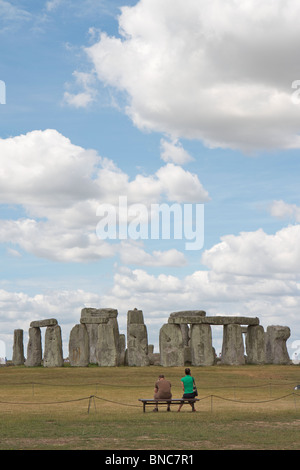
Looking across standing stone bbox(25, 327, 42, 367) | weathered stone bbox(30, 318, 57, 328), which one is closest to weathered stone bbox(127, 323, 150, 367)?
weathered stone bbox(30, 318, 57, 328)

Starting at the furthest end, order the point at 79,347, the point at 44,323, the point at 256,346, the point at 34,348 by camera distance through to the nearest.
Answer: the point at 34,348 < the point at 256,346 < the point at 44,323 < the point at 79,347

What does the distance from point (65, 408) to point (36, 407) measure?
1175mm

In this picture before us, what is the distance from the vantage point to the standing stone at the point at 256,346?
136 ft

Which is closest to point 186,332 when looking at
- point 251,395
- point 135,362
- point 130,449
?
point 135,362

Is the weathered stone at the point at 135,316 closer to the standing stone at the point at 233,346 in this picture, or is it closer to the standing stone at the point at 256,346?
the standing stone at the point at 233,346

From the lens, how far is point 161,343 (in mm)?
38938

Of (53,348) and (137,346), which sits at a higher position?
(137,346)

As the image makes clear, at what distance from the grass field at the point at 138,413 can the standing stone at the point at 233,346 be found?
427cm

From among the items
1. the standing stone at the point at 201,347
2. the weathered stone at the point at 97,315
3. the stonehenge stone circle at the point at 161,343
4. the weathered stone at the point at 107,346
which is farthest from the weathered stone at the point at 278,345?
→ the weathered stone at the point at 107,346

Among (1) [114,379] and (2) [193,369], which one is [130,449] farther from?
(2) [193,369]

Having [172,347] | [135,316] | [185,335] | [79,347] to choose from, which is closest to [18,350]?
[79,347]

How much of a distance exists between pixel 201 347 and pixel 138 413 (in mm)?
19094

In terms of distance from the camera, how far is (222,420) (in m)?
18.6

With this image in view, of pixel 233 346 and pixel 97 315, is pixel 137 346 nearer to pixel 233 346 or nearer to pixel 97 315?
pixel 97 315
